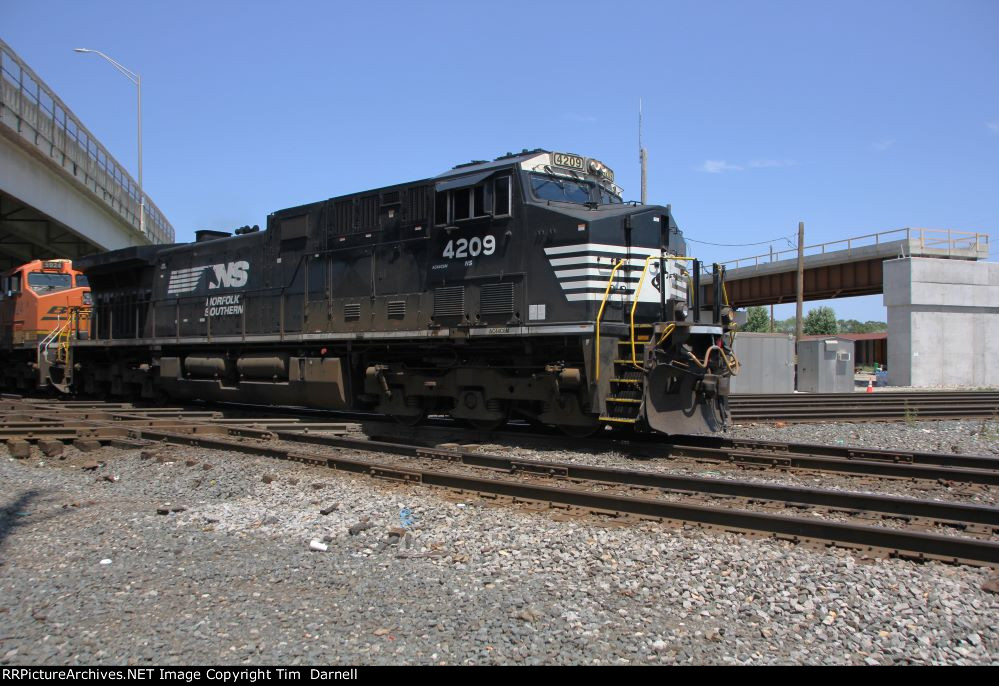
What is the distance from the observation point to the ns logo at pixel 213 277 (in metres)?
13.3

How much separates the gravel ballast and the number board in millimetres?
5102

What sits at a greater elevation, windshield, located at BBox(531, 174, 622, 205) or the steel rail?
windshield, located at BBox(531, 174, 622, 205)

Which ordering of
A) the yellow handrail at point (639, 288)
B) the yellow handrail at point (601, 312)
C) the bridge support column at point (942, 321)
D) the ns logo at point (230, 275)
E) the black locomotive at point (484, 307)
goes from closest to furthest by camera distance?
the yellow handrail at point (639, 288)
the yellow handrail at point (601, 312)
the black locomotive at point (484, 307)
the ns logo at point (230, 275)
the bridge support column at point (942, 321)

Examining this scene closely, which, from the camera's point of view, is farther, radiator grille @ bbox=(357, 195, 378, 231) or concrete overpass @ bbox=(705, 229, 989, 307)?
concrete overpass @ bbox=(705, 229, 989, 307)

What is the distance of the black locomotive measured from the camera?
28.1 feet

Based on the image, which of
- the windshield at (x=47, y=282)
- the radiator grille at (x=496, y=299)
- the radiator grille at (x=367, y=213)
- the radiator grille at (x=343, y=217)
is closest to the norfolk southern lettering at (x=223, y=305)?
the radiator grille at (x=343, y=217)

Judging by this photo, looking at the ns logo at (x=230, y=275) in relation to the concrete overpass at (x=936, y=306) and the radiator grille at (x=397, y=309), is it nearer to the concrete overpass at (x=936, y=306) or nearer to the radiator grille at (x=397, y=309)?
the radiator grille at (x=397, y=309)

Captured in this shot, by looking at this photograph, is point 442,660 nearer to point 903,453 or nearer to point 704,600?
point 704,600

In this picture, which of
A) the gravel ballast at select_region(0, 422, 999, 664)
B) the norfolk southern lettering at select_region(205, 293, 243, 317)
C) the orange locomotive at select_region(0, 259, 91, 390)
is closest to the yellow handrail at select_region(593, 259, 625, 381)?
the gravel ballast at select_region(0, 422, 999, 664)

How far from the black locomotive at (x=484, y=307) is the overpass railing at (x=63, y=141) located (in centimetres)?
874

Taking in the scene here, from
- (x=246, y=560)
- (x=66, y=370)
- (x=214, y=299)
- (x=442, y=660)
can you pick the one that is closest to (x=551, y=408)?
(x=246, y=560)

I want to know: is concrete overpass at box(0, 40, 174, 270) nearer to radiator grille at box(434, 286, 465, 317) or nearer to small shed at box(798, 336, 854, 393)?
radiator grille at box(434, 286, 465, 317)

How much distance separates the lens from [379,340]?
10539 millimetres

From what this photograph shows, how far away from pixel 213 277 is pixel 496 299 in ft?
24.3
